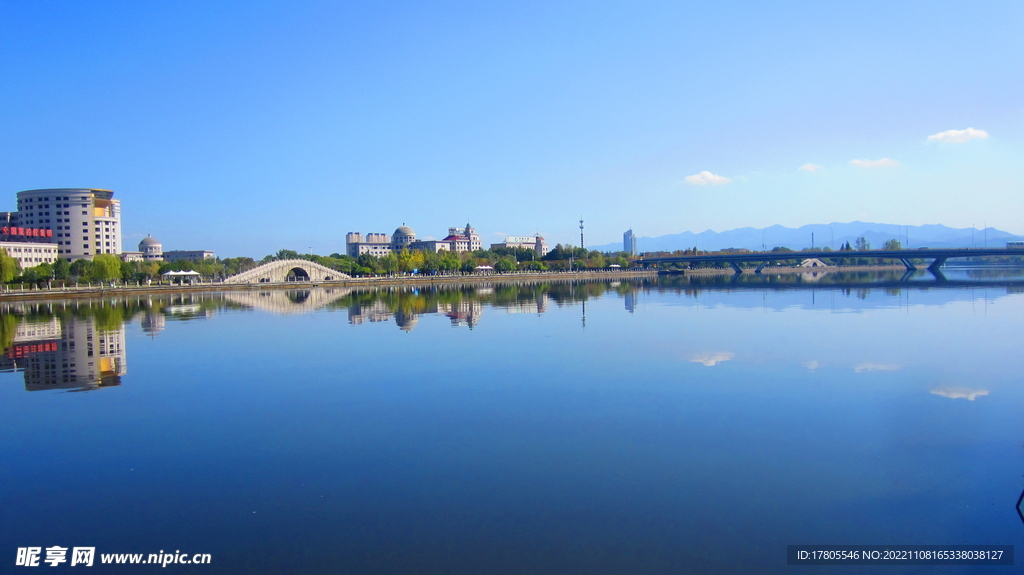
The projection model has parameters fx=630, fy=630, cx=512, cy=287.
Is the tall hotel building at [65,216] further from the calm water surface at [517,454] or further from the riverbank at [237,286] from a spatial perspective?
the calm water surface at [517,454]

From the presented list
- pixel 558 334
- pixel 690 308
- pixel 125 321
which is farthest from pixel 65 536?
pixel 690 308

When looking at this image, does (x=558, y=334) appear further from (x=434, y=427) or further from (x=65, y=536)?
(x=65, y=536)

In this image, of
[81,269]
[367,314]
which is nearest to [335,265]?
[81,269]

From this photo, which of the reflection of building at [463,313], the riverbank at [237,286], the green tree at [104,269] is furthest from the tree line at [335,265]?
the reflection of building at [463,313]

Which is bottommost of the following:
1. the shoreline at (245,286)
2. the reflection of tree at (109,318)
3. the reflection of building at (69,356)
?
the reflection of building at (69,356)

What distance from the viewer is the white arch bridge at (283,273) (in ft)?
188

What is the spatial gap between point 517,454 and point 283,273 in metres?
59.4

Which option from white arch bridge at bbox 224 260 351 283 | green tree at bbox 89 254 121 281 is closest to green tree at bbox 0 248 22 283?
green tree at bbox 89 254 121 281

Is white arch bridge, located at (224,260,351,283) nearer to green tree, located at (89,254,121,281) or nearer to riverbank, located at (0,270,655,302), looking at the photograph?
riverbank, located at (0,270,655,302)

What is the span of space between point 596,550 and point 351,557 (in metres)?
1.84

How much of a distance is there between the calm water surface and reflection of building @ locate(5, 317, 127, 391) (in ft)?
0.43

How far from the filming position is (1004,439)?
282 inches

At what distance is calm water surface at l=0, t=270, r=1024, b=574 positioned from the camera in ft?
16.2

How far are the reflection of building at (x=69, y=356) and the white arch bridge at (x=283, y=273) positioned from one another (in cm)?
3620
